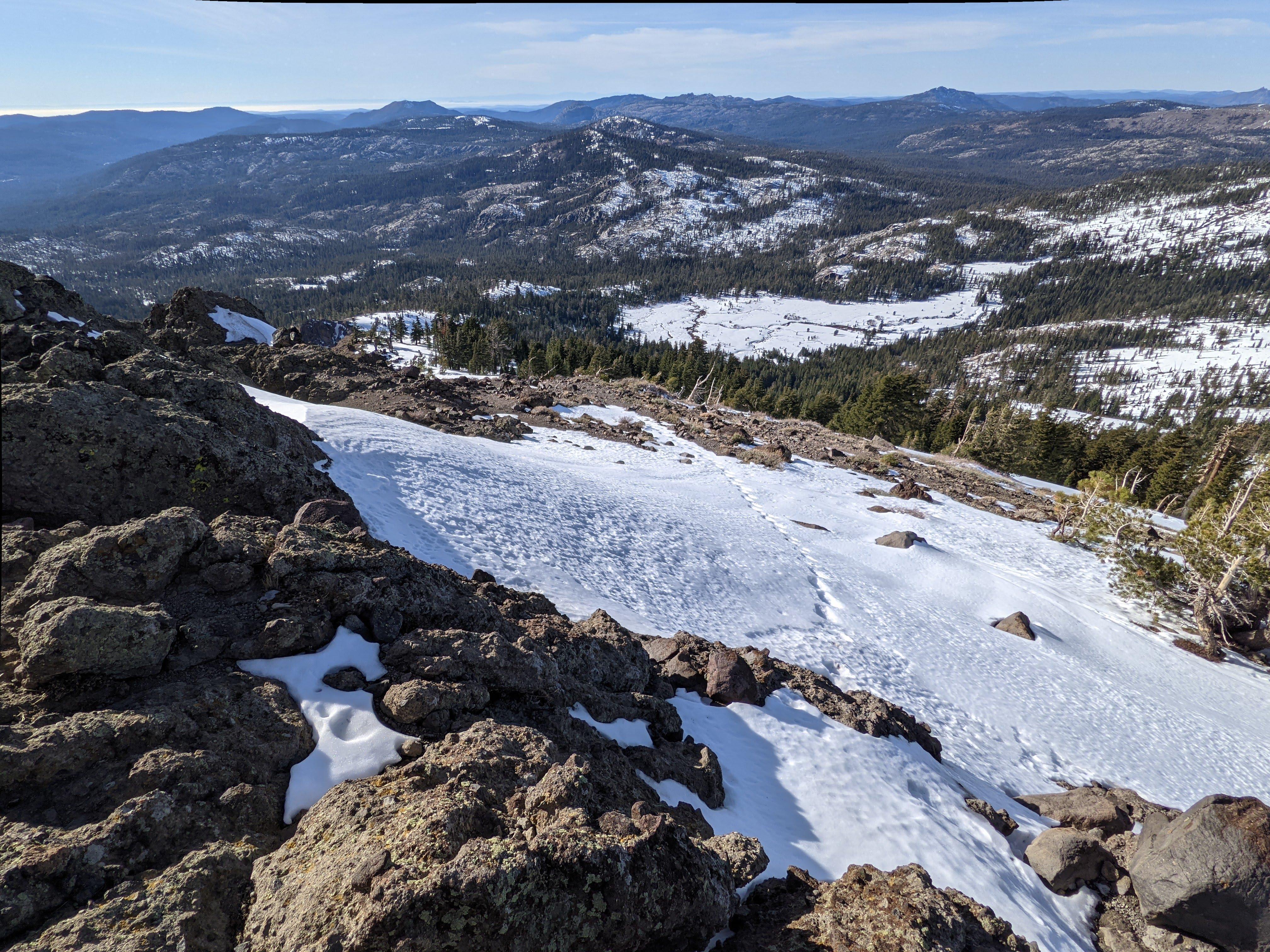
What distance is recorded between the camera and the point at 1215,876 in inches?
270

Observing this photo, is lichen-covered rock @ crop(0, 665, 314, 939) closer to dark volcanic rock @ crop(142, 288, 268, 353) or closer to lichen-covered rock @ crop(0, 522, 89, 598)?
lichen-covered rock @ crop(0, 522, 89, 598)

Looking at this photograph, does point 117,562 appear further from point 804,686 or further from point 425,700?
point 804,686

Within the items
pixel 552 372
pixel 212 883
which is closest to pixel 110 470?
pixel 212 883

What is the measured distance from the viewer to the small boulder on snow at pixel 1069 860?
8172 mm

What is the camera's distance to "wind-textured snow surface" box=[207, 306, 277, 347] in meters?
32.8

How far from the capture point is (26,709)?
4.89 meters

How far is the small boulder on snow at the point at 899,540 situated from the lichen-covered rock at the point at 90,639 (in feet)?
86.7

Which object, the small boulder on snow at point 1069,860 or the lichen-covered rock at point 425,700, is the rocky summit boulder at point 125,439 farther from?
the small boulder on snow at point 1069,860

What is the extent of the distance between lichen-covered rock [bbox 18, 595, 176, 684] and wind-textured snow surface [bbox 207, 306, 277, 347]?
34.6 metres

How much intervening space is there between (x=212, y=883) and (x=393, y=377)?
3647cm

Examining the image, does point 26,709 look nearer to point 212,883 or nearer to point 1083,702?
point 212,883

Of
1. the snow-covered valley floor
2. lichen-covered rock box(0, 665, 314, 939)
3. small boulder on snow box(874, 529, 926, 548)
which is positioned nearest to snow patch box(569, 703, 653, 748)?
the snow-covered valley floor

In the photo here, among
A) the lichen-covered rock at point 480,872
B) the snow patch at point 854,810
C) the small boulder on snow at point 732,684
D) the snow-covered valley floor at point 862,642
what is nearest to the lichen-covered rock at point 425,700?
the lichen-covered rock at point 480,872

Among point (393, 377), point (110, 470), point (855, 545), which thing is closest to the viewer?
point (110, 470)
